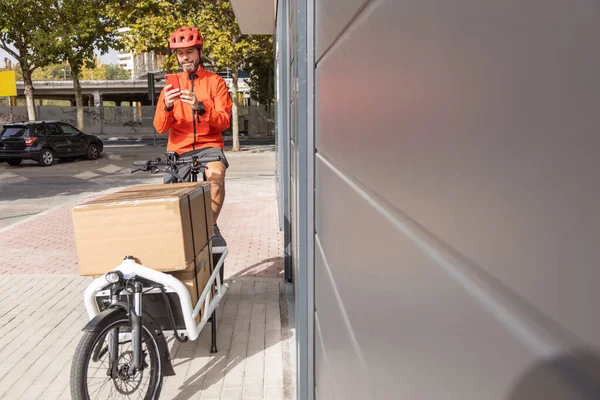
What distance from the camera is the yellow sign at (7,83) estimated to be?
15.5 meters

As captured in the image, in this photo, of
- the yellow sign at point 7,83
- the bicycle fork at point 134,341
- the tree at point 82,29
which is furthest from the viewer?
the tree at point 82,29

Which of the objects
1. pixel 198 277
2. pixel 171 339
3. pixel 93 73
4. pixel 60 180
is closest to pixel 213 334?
pixel 171 339

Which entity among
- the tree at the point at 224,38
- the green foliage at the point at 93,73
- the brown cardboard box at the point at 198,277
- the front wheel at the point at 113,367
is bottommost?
the front wheel at the point at 113,367

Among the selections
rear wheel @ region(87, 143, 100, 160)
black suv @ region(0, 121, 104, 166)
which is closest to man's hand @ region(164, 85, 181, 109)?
black suv @ region(0, 121, 104, 166)

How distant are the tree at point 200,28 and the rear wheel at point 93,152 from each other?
3.98m

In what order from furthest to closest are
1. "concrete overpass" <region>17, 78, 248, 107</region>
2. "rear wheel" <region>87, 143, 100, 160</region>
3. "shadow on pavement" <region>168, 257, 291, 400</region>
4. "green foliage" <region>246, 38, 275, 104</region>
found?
"concrete overpass" <region>17, 78, 248, 107</region>, "green foliage" <region>246, 38, 275, 104</region>, "rear wheel" <region>87, 143, 100, 160</region>, "shadow on pavement" <region>168, 257, 291, 400</region>

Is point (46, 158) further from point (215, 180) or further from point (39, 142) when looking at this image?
point (215, 180)

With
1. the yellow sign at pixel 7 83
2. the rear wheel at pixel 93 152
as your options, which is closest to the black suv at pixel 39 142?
the rear wheel at pixel 93 152

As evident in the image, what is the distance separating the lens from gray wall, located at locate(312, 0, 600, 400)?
0.36 meters

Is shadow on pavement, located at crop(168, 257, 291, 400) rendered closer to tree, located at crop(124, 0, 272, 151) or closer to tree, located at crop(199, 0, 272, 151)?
tree, located at crop(199, 0, 272, 151)

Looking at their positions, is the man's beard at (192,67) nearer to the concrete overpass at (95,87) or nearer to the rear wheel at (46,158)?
the rear wheel at (46,158)

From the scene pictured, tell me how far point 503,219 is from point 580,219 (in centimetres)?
11

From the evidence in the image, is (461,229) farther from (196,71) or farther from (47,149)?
(47,149)

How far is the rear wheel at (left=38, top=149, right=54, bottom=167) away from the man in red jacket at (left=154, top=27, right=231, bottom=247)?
19.0 meters
